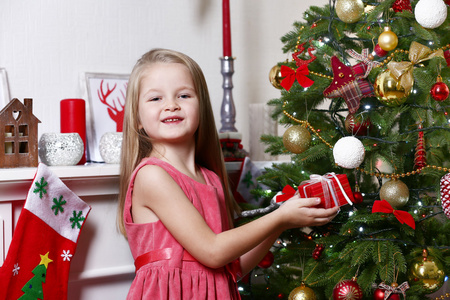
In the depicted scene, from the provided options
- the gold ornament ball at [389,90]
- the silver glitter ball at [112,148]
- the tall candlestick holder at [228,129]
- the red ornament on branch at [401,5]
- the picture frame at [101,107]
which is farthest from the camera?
the tall candlestick holder at [228,129]

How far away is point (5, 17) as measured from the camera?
1.53 meters

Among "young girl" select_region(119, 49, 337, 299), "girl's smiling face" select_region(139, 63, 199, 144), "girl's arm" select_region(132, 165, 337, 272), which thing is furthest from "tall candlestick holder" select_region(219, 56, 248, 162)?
"girl's arm" select_region(132, 165, 337, 272)

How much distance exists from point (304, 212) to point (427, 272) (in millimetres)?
375

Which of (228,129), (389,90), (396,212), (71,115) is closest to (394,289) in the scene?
(396,212)

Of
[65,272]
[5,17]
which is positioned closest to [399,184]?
[65,272]

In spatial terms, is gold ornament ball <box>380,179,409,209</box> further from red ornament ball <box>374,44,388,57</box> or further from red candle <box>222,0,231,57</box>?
red candle <box>222,0,231,57</box>

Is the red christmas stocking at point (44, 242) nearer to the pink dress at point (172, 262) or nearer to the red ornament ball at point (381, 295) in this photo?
the pink dress at point (172, 262)

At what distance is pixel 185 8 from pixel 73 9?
43 cm

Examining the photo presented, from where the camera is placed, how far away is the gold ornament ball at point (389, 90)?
1.13 metres

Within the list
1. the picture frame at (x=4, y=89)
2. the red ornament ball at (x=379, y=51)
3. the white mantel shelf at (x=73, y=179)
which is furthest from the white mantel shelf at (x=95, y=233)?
the red ornament ball at (x=379, y=51)

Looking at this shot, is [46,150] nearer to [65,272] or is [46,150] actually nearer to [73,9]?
[65,272]

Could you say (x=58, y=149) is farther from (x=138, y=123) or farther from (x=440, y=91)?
(x=440, y=91)

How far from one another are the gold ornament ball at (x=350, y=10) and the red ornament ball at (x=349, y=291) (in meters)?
0.62

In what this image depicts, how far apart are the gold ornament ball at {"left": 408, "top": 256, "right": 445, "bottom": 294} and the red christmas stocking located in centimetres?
79
